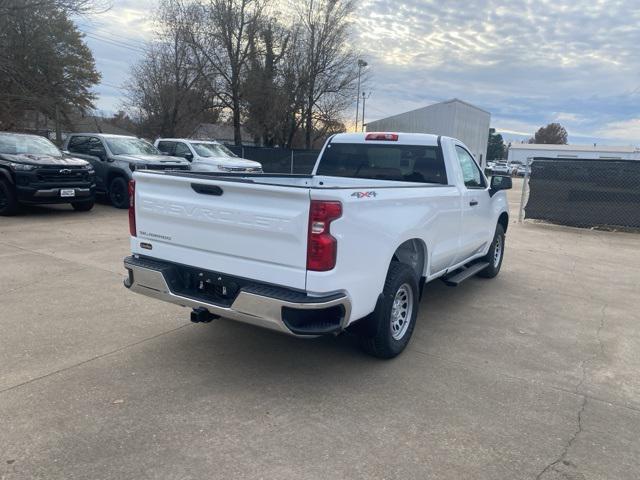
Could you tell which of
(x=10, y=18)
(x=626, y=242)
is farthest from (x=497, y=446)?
(x=10, y=18)

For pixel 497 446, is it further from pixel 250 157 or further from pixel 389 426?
pixel 250 157

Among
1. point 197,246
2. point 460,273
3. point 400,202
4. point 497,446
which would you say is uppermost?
point 400,202

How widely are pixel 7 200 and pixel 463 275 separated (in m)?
9.90

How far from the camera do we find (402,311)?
14.5ft

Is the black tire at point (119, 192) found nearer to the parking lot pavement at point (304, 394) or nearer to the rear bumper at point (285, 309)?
the parking lot pavement at point (304, 394)

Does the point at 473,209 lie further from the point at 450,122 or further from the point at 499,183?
the point at 450,122

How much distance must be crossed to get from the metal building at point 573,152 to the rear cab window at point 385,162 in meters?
53.0

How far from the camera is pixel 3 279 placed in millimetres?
6121

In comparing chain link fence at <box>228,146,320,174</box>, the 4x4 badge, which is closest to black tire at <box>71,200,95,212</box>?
the 4x4 badge

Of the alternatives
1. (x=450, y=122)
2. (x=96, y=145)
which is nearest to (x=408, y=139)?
(x=96, y=145)

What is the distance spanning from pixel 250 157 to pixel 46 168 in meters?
13.2

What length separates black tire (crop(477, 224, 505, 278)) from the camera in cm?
718

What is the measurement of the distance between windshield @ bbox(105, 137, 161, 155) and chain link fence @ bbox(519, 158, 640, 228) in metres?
11.0

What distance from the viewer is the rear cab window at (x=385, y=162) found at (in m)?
5.51
